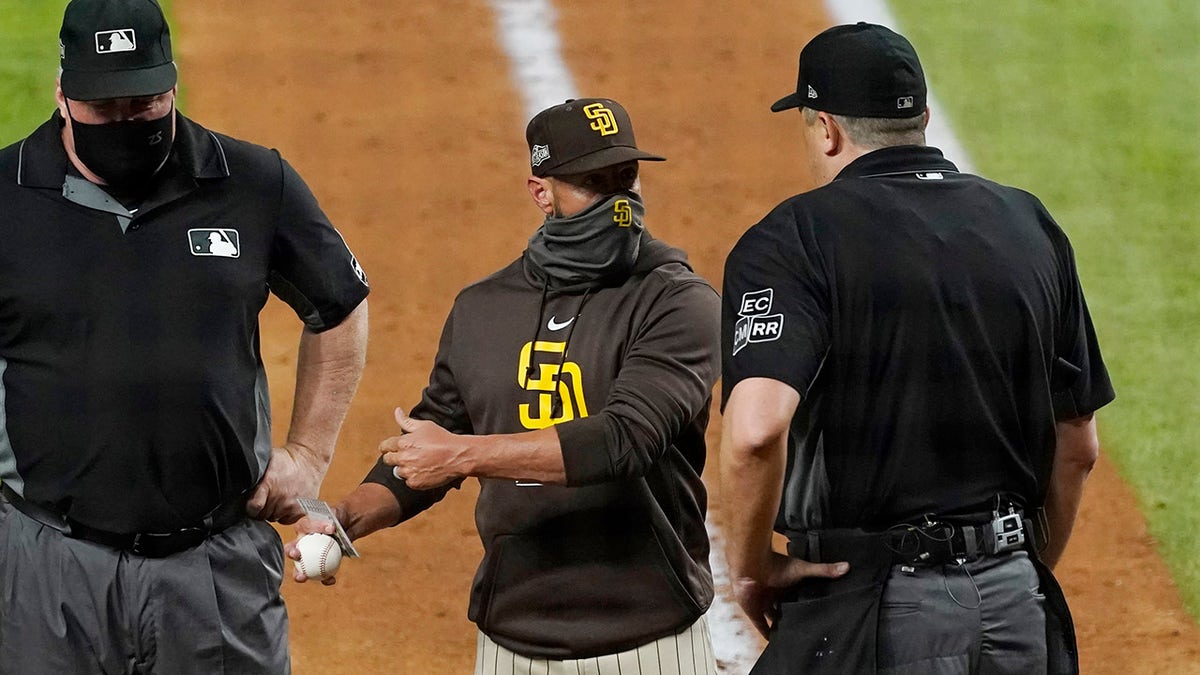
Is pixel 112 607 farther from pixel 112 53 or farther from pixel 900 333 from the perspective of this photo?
pixel 900 333

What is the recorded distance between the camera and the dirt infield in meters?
5.23

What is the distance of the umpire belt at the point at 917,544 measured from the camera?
2959 millimetres

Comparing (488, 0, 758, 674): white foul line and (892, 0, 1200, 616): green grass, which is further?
(488, 0, 758, 674): white foul line

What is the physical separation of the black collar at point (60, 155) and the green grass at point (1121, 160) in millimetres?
3574

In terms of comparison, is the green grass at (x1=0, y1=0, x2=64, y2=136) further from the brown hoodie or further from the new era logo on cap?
the brown hoodie

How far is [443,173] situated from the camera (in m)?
7.23

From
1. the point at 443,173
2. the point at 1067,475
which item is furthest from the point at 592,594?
the point at 443,173

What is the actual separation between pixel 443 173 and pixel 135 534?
13.9 feet

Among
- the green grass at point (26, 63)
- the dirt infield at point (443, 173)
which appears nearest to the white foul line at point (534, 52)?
the dirt infield at point (443, 173)

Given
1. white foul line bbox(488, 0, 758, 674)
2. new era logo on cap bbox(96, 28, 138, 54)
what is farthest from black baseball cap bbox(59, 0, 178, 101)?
white foul line bbox(488, 0, 758, 674)

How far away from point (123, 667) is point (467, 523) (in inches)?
99.1

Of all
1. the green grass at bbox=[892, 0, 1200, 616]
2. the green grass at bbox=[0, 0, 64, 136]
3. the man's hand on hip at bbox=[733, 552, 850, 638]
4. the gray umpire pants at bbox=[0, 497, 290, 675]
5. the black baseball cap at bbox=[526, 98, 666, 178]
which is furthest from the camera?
the green grass at bbox=[0, 0, 64, 136]

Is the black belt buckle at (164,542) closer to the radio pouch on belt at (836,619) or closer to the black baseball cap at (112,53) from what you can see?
the black baseball cap at (112,53)

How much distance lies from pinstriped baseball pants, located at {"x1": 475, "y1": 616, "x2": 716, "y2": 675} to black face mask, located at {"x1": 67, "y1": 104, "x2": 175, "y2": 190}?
1.24m
